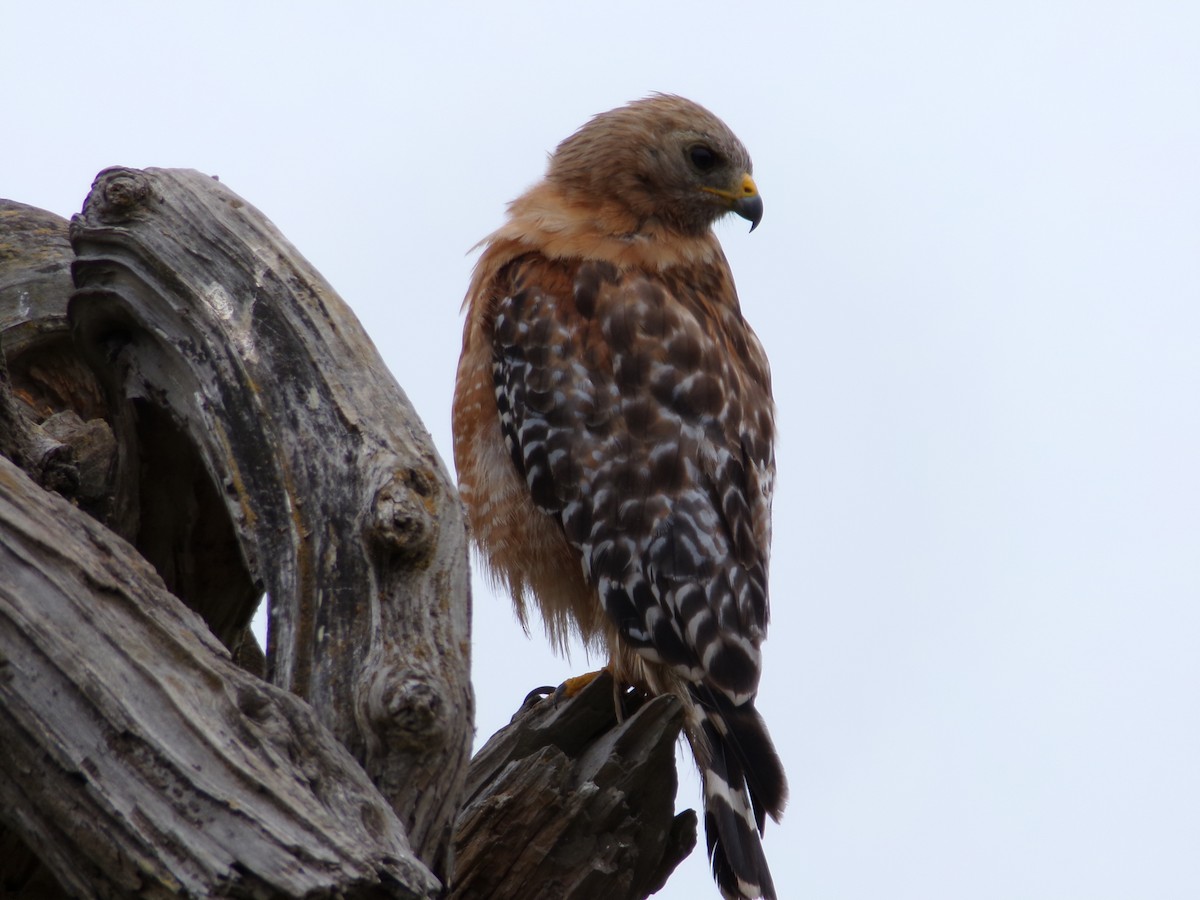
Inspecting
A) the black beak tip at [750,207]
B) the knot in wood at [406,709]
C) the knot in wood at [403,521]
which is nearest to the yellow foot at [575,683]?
the knot in wood at [403,521]

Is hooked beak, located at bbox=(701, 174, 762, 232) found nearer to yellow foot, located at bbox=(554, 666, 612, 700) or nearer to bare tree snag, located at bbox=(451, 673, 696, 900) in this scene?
yellow foot, located at bbox=(554, 666, 612, 700)

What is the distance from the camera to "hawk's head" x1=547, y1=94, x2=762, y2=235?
21.1 ft

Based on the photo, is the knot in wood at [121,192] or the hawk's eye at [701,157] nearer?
the knot in wood at [121,192]

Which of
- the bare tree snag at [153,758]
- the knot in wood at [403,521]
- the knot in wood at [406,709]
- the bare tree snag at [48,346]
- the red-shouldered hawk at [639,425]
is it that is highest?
the red-shouldered hawk at [639,425]

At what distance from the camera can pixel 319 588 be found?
Answer: 3502mm

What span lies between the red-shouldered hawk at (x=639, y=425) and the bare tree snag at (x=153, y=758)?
2124 millimetres

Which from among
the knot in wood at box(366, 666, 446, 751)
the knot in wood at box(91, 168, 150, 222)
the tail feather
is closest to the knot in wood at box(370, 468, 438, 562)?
the knot in wood at box(366, 666, 446, 751)

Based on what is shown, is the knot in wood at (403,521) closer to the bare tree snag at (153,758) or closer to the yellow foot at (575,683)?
the bare tree snag at (153,758)

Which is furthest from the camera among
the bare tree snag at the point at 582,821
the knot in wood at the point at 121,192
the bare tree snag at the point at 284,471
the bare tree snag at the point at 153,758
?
the knot in wood at the point at 121,192

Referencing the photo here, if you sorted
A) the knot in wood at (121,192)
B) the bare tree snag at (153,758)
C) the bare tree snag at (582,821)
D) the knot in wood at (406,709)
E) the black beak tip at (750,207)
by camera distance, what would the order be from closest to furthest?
the bare tree snag at (153,758) < the knot in wood at (406,709) < the bare tree snag at (582,821) < the knot in wood at (121,192) < the black beak tip at (750,207)

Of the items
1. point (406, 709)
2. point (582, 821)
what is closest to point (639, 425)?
point (582, 821)

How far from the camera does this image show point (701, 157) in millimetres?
6441

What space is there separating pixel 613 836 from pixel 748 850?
0.67 m

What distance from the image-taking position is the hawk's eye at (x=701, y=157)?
253 inches
